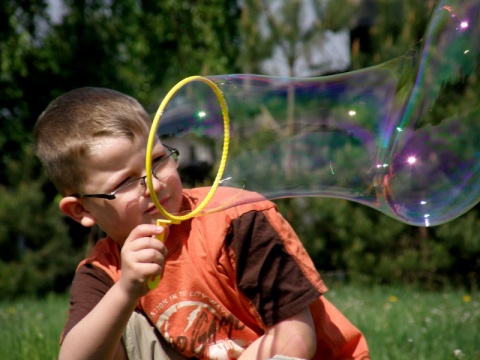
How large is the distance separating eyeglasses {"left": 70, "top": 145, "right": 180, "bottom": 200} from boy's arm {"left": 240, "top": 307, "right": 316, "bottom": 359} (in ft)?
1.53

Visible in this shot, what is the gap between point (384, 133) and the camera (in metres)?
2.01

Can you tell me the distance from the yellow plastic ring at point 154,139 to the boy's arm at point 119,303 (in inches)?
2.9

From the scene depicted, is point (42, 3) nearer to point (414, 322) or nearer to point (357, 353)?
point (414, 322)

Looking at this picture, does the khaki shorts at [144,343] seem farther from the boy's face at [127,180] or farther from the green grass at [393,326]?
the green grass at [393,326]

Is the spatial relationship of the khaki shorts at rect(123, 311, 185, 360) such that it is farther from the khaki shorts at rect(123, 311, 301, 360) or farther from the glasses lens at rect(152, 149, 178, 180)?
the glasses lens at rect(152, 149, 178, 180)

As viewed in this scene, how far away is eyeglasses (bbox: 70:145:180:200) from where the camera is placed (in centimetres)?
165

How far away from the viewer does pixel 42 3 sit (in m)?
8.18

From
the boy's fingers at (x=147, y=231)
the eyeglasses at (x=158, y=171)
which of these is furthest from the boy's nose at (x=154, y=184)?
the boy's fingers at (x=147, y=231)

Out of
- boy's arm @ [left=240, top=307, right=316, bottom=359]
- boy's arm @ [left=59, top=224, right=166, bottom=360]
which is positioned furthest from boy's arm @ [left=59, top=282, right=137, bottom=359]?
boy's arm @ [left=240, top=307, right=316, bottom=359]

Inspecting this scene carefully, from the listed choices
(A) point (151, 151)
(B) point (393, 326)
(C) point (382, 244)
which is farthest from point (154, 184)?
(C) point (382, 244)

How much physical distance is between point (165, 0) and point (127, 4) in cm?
54

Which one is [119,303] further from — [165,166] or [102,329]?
[165,166]

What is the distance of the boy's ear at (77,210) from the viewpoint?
1831 mm

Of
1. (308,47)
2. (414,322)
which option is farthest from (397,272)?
(414,322)
